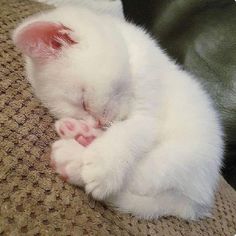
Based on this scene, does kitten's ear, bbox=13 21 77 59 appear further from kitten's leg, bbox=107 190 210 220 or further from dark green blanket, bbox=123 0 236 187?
dark green blanket, bbox=123 0 236 187

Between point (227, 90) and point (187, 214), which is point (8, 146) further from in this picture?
point (227, 90)

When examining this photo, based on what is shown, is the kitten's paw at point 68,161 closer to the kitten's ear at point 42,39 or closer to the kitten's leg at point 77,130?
the kitten's leg at point 77,130

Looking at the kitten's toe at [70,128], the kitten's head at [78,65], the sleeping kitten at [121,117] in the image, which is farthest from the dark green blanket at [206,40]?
the kitten's toe at [70,128]

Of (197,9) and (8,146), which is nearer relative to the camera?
(8,146)

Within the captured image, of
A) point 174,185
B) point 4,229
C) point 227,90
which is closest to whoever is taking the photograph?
point 4,229

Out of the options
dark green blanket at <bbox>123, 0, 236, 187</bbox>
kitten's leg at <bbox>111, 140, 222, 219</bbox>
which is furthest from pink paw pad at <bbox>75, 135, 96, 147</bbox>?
Result: dark green blanket at <bbox>123, 0, 236, 187</bbox>

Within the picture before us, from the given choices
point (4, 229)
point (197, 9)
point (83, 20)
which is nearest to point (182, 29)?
point (197, 9)

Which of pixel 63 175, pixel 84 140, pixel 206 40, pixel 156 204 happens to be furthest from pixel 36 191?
pixel 206 40

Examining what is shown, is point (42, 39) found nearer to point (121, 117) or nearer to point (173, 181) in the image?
point (121, 117)
